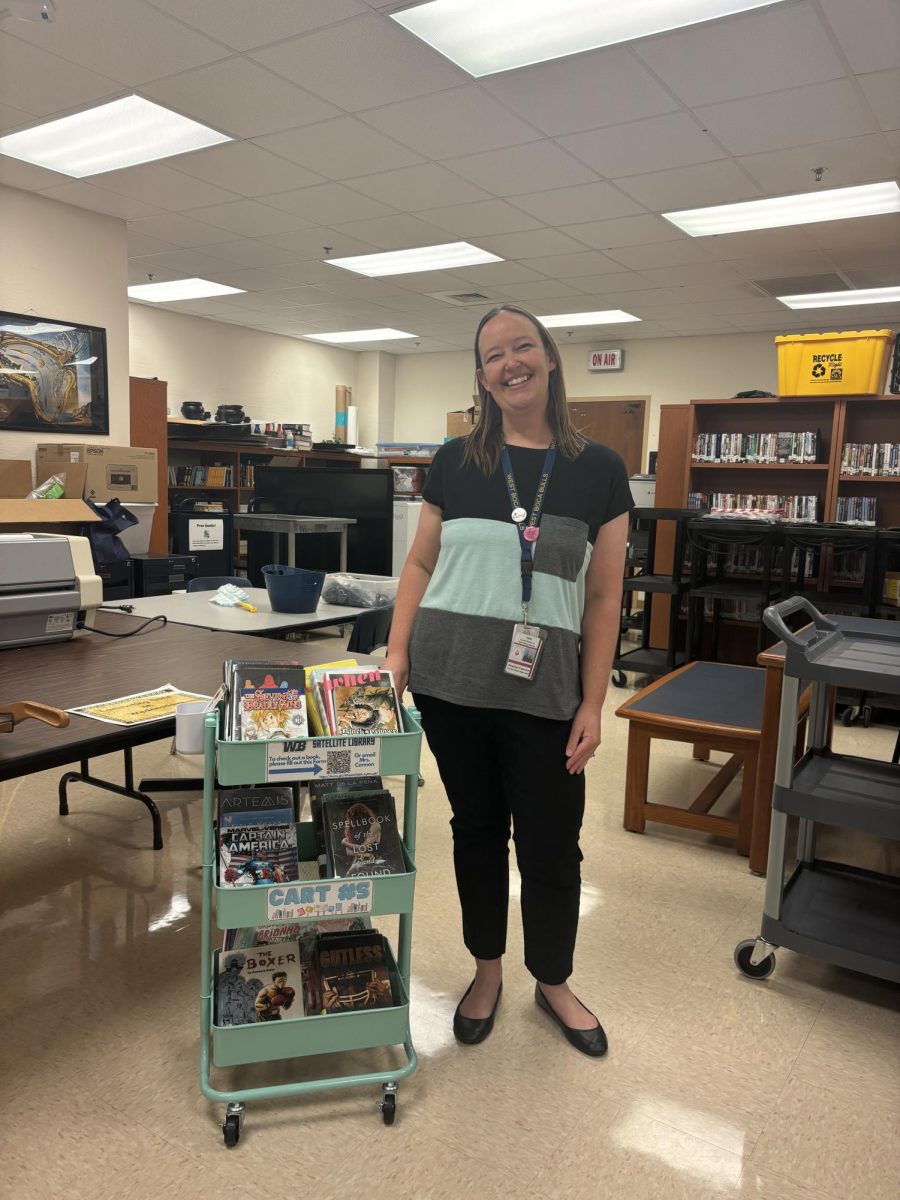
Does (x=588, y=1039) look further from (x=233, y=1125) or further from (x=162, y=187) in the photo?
(x=162, y=187)

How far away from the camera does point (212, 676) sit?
6.93ft

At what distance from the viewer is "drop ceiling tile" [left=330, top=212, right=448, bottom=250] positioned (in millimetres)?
5508

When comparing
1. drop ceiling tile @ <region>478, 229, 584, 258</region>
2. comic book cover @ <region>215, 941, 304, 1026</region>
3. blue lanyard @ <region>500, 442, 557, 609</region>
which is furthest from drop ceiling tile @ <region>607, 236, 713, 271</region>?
comic book cover @ <region>215, 941, 304, 1026</region>

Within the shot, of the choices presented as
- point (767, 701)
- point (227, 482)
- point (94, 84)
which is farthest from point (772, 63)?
point (227, 482)

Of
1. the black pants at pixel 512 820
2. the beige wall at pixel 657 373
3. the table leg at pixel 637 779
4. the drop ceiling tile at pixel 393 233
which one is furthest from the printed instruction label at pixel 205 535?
the black pants at pixel 512 820

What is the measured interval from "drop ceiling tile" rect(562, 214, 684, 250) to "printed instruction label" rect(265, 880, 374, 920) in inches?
189

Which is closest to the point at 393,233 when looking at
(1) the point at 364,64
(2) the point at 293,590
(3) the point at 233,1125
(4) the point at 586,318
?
(1) the point at 364,64

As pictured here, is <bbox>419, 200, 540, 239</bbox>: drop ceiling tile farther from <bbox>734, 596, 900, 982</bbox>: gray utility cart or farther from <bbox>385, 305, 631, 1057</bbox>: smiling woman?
<bbox>385, 305, 631, 1057</bbox>: smiling woman

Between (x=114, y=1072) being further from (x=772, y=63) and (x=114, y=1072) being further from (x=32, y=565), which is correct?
(x=772, y=63)

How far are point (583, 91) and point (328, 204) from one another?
2066mm

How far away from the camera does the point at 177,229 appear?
5.79 m

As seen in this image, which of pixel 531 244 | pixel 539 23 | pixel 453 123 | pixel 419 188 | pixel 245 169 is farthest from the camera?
pixel 531 244

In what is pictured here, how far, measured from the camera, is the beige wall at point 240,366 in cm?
872

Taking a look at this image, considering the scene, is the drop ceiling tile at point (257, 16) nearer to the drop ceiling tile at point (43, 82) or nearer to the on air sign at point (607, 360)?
the drop ceiling tile at point (43, 82)
